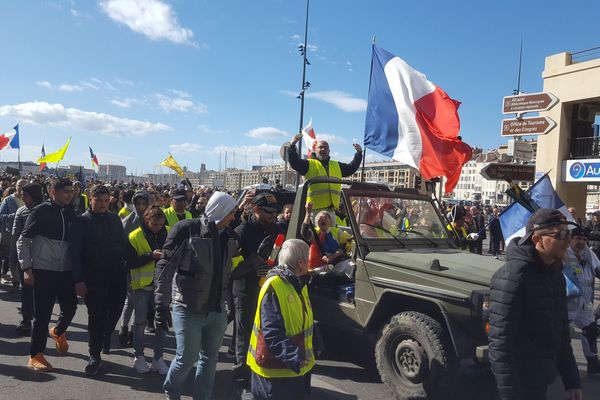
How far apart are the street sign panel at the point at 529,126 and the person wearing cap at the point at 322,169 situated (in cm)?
436

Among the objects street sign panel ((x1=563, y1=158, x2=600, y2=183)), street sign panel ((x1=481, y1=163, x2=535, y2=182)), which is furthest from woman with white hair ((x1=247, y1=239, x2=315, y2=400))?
street sign panel ((x1=563, y1=158, x2=600, y2=183))

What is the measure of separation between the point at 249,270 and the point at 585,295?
12.6 feet

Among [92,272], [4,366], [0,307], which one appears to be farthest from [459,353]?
[0,307]

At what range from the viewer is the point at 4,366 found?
4.79 m

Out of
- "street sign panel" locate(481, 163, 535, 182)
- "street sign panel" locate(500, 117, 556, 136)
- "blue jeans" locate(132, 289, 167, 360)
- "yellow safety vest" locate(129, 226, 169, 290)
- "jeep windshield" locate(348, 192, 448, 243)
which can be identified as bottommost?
"blue jeans" locate(132, 289, 167, 360)

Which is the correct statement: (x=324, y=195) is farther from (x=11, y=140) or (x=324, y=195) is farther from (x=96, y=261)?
(x=11, y=140)

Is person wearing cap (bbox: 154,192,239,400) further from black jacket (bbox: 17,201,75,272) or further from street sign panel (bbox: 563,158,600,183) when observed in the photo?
street sign panel (bbox: 563,158,600,183)

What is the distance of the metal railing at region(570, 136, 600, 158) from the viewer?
16.0 metres

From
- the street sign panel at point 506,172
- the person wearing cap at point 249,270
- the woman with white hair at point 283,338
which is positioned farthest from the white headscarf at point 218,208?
the street sign panel at point 506,172

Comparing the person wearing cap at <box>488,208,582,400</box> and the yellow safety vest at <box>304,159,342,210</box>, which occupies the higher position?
the yellow safety vest at <box>304,159,342,210</box>

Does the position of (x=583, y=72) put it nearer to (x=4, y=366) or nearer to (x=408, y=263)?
(x=408, y=263)

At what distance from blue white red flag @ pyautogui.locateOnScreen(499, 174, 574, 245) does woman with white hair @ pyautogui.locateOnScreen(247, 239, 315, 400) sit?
12.3 ft

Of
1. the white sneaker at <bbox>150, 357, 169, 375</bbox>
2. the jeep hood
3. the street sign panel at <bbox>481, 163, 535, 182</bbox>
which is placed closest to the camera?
the jeep hood

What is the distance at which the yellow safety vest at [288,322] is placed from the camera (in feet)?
9.41
